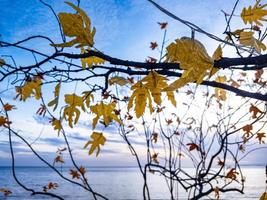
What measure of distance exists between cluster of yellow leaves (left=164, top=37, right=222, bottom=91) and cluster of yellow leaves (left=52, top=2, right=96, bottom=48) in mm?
198

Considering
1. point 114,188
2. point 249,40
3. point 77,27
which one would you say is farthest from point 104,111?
point 114,188

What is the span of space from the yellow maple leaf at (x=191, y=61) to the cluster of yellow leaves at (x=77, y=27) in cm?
20

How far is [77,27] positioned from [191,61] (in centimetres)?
25

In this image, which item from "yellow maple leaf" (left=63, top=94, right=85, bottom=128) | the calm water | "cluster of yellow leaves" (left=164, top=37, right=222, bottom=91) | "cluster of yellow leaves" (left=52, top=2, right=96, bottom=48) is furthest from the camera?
the calm water

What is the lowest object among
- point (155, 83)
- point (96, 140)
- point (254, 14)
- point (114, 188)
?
point (114, 188)

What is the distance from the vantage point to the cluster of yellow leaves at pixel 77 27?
0.61m

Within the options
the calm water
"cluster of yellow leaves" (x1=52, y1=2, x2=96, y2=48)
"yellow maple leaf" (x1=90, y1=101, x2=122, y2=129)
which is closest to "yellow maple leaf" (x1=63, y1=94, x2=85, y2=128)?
"yellow maple leaf" (x1=90, y1=101, x2=122, y2=129)

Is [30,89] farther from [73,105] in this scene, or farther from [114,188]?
[114,188]

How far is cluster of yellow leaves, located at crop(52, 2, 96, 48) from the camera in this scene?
0.61 metres

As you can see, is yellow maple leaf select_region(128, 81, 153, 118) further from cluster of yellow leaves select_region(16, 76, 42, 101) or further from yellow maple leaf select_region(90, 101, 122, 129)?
cluster of yellow leaves select_region(16, 76, 42, 101)

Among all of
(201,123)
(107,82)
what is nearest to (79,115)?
(107,82)

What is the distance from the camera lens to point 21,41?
0.78 metres

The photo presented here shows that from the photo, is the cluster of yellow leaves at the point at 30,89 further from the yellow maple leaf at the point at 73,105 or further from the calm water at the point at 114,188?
the calm water at the point at 114,188

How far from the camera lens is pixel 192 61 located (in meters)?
0.51
